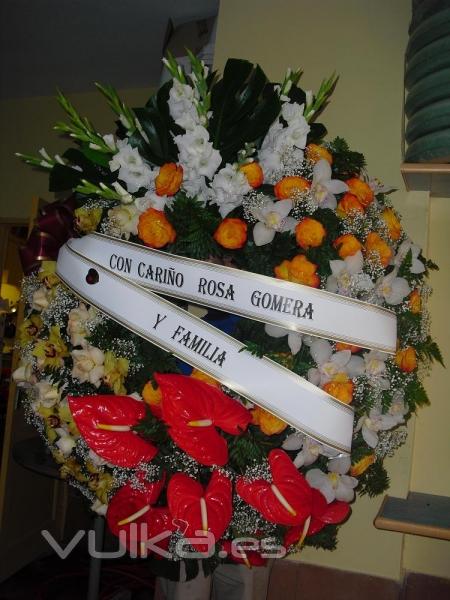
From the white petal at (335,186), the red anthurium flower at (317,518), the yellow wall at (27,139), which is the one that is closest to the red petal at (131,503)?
the red anthurium flower at (317,518)

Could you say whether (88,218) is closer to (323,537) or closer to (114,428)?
(114,428)

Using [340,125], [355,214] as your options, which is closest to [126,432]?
[355,214]

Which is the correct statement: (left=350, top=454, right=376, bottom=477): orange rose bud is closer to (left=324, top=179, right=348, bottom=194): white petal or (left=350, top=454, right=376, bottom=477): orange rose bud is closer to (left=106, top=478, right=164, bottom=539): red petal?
(left=106, top=478, right=164, bottom=539): red petal

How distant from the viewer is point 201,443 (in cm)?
73

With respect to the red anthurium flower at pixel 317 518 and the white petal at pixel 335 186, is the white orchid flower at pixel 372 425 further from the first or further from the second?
the white petal at pixel 335 186

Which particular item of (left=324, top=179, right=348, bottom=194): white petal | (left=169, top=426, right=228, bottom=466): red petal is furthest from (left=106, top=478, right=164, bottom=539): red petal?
(left=324, top=179, right=348, bottom=194): white petal

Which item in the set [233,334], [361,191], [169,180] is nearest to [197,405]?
[233,334]

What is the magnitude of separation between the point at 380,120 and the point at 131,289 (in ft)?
3.17

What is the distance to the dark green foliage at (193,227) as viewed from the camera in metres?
0.78

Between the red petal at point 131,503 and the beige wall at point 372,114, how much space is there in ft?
2.38

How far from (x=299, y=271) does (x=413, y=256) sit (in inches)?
12.8

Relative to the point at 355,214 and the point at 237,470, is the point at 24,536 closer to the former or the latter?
the point at 237,470

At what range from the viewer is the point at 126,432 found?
2.59 feet

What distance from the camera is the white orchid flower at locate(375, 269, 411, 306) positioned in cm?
83
